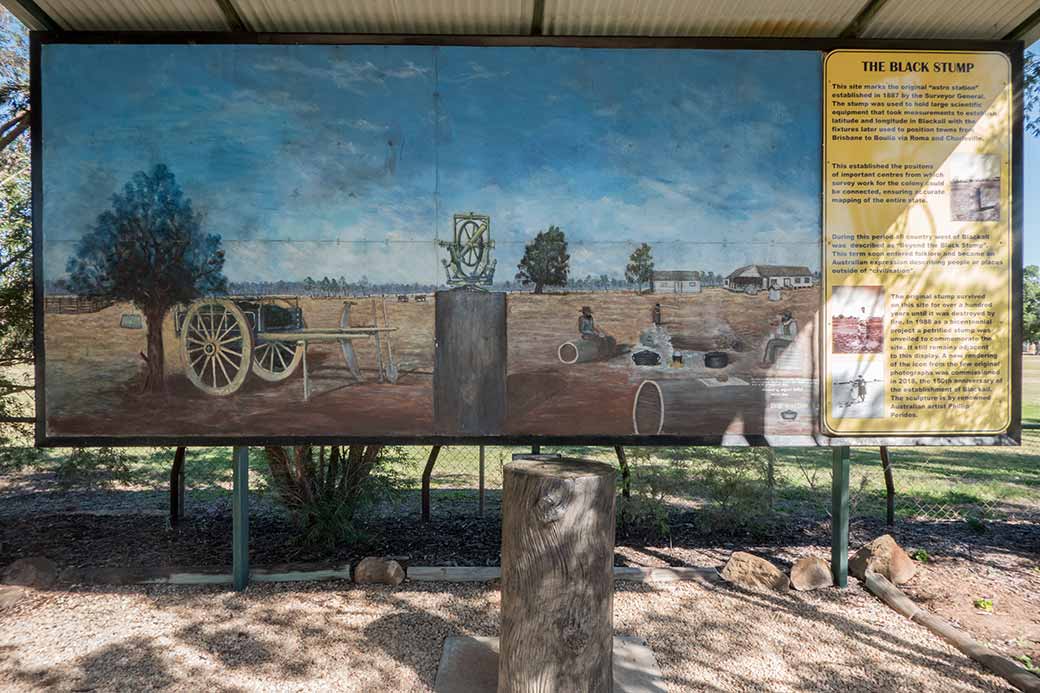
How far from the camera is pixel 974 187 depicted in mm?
3785

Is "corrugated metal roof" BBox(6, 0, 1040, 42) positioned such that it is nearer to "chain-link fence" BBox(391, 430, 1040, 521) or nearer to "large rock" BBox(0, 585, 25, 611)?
"chain-link fence" BBox(391, 430, 1040, 521)

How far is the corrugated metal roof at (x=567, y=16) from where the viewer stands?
11.8 ft

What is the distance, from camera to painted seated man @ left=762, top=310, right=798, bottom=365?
379cm

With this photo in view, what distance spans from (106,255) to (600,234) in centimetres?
306

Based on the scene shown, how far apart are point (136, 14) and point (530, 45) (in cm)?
241

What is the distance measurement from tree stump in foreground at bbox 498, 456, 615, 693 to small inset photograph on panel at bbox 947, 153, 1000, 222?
118 inches

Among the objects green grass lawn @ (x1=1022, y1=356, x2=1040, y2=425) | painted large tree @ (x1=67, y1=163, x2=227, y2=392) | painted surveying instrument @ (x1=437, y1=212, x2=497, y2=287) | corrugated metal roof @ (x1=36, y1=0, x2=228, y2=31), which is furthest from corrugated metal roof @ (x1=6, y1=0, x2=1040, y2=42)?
green grass lawn @ (x1=1022, y1=356, x2=1040, y2=425)

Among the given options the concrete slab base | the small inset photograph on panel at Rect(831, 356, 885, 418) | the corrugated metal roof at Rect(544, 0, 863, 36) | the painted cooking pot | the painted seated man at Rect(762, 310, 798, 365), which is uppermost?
the corrugated metal roof at Rect(544, 0, 863, 36)

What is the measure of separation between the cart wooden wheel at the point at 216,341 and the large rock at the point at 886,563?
172 inches

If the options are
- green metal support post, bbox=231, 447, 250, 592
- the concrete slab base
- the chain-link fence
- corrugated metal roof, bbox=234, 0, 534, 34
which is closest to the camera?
the concrete slab base

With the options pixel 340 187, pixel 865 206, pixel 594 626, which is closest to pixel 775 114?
pixel 865 206

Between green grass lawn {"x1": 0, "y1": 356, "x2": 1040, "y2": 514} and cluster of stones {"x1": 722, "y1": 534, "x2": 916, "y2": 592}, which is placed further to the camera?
green grass lawn {"x1": 0, "y1": 356, "x2": 1040, "y2": 514}

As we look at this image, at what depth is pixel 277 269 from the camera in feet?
12.2

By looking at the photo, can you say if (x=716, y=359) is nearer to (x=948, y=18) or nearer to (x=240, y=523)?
(x=948, y=18)
